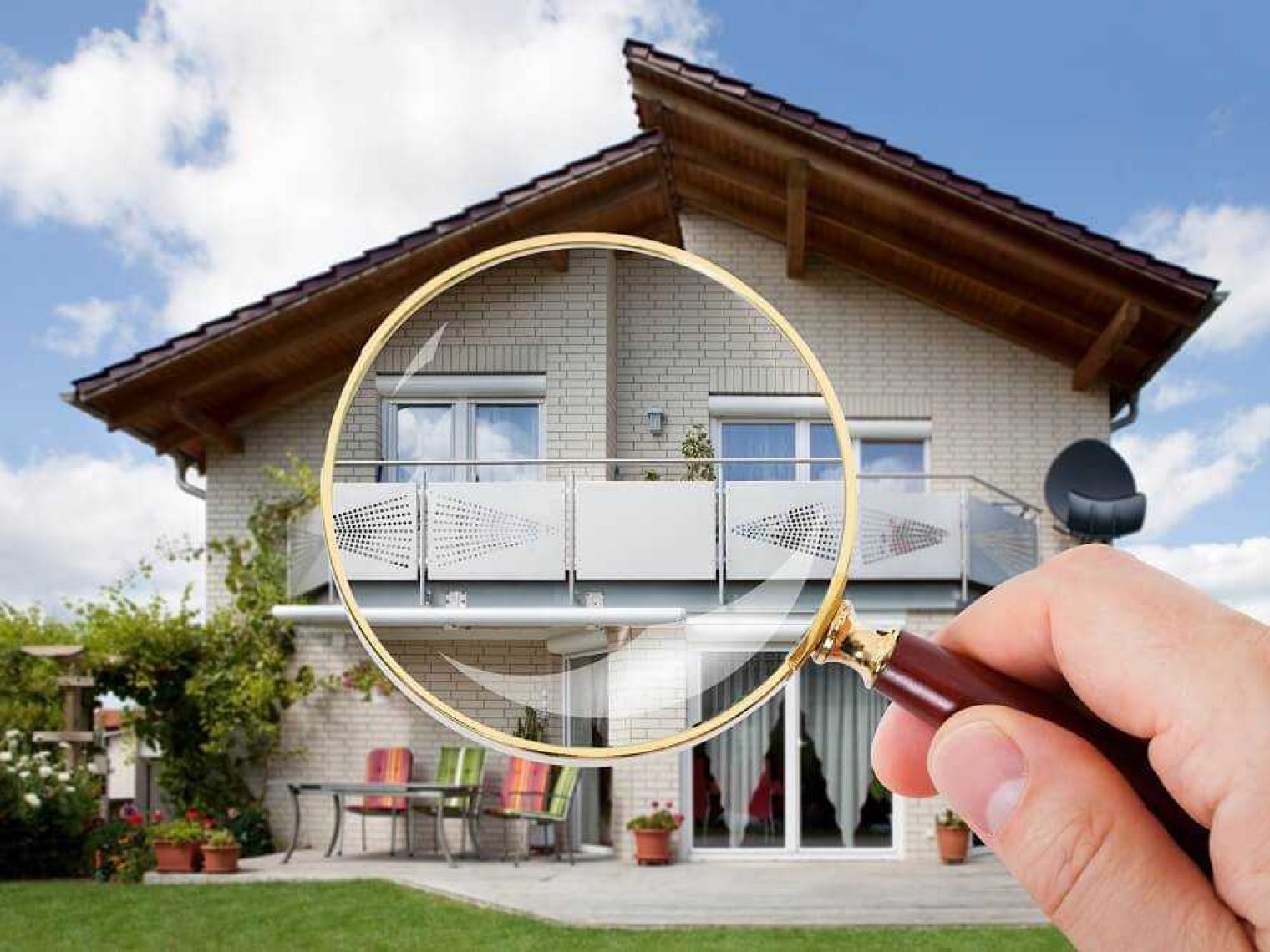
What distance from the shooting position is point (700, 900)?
10.2 metres

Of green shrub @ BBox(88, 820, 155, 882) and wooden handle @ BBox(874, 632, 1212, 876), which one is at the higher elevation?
wooden handle @ BBox(874, 632, 1212, 876)

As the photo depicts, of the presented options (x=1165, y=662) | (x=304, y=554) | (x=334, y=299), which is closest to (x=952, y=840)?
(x=304, y=554)

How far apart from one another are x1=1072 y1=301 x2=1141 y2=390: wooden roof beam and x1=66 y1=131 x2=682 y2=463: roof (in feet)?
13.7

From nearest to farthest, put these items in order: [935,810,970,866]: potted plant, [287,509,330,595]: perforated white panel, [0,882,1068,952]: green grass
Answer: [0,882,1068,952]: green grass, [287,509,330,595]: perforated white panel, [935,810,970,866]: potted plant

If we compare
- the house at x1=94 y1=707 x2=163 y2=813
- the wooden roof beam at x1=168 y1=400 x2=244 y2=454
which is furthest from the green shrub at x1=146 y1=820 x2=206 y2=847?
the wooden roof beam at x1=168 y1=400 x2=244 y2=454

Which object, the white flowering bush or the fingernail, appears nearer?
the fingernail

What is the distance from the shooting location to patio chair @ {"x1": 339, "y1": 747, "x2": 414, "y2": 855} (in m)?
13.0

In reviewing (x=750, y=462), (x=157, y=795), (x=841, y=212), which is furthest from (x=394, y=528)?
(x=157, y=795)

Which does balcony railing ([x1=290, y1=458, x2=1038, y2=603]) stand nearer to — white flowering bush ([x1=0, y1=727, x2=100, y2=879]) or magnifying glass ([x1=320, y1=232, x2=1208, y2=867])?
magnifying glass ([x1=320, y1=232, x2=1208, y2=867])

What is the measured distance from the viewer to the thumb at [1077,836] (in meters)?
1.34

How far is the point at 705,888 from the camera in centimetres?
1091

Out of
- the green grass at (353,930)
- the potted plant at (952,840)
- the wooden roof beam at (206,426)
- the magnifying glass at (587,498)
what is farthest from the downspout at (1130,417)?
the magnifying glass at (587,498)

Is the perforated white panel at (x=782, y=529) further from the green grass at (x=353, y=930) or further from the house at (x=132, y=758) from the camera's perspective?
the house at (x=132, y=758)

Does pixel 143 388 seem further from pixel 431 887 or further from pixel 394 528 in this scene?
pixel 394 528
